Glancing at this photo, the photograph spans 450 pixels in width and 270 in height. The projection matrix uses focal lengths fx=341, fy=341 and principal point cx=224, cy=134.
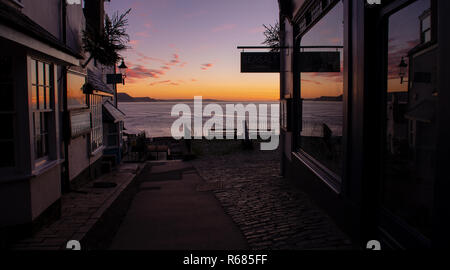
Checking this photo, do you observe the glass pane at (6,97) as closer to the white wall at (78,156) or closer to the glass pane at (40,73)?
the glass pane at (40,73)

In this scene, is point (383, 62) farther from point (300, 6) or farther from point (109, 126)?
point (109, 126)

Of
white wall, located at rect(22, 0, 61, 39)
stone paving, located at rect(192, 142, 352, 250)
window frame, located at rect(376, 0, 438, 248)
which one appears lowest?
stone paving, located at rect(192, 142, 352, 250)

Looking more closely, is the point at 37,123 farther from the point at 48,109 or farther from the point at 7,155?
the point at 7,155

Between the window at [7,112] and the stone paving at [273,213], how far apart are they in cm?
419

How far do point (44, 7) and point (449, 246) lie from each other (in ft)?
28.1

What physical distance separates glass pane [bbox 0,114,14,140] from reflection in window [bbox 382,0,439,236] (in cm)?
581

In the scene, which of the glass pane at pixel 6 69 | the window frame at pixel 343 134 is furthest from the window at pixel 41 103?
the window frame at pixel 343 134

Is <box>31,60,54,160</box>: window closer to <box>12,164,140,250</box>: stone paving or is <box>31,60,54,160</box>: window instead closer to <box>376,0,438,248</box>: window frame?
<box>12,164,140,250</box>: stone paving

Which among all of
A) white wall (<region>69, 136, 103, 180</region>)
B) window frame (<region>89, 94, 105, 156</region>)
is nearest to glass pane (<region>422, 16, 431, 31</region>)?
white wall (<region>69, 136, 103, 180</region>)

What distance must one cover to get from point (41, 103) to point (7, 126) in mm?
972

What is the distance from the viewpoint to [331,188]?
6.33 meters

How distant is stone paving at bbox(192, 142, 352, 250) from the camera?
5430 mm

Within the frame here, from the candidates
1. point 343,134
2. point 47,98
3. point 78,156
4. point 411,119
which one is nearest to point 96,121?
point 78,156
